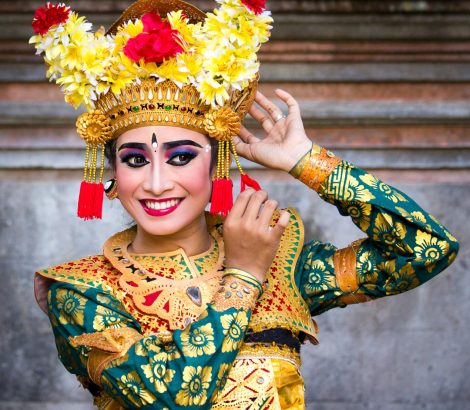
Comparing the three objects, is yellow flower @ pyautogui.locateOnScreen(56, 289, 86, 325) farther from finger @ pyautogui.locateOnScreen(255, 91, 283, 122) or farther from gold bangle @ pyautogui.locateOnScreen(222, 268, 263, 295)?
finger @ pyautogui.locateOnScreen(255, 91, 283, 122)

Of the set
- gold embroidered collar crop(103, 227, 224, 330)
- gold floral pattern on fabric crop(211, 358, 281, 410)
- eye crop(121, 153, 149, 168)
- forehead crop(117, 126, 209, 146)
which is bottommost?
gold floral pattern on fabric crop(211, 358, 281, 410)

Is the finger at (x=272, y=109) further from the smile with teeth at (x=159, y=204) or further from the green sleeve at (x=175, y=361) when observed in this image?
the green sleeve at (x=175, y=361)

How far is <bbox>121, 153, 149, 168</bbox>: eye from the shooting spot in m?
3.43

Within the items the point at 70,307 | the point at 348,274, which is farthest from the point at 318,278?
the point at 70,307

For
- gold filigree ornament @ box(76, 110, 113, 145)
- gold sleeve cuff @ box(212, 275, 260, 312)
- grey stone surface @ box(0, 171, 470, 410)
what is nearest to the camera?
gold sleeve cuff @ box(212, 275, 260, 312)

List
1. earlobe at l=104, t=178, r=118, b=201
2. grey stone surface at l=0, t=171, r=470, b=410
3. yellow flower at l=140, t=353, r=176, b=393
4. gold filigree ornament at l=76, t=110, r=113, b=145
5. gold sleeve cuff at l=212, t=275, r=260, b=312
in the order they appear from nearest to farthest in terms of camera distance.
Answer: yellow flower at l=140, t=353, r=176, b=393, gold sleeve cuff at l=212, t=275, r=260, b=312, gold filigree ornament at l=76, t=110, r=113, b=145, earlobe at l=104, t=178, r=118, b=201, grey stone surface at l=0, t=171, r=470, b=410

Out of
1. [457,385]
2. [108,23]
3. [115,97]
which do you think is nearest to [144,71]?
[115,97]

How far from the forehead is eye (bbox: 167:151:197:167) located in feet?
0.15

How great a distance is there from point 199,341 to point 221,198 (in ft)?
1.62

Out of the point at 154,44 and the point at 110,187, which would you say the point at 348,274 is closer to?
the point at 110,187

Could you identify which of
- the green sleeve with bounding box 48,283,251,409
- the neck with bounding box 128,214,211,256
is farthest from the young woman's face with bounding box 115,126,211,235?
the green sleeve with bounding box 48,283,251,409

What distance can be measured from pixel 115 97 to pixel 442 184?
252cm

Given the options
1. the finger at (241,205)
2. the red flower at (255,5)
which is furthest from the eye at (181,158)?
the red flower at (255,5)

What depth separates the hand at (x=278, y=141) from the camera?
352cm
